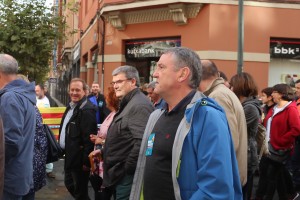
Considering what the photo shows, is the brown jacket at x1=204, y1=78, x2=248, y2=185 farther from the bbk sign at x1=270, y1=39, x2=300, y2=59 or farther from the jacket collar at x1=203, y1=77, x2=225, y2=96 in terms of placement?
the bbk sign at x1=270, y1=39, x2=300, y2=59

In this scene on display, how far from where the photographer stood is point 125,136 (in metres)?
4.55

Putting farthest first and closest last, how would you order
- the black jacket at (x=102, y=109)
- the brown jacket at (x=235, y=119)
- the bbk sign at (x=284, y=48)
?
the bbk sign at (x=284, y=48), the black jacket at (x=102, y=109), the brown jacket at (x=235, y=119)

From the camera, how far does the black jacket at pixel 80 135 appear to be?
6.11m

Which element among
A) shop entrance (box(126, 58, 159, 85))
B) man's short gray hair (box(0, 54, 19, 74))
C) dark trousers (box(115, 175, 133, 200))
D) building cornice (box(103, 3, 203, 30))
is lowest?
dark trousers (box(115, 175, 133, 200))

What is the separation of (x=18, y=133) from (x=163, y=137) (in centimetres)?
170

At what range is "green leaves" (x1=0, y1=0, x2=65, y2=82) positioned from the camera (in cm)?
1595

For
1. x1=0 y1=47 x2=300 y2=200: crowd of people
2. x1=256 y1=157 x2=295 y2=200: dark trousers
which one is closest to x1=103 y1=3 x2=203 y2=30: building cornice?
x1=0 y1=47 x2=300 y2=200: crowd of people

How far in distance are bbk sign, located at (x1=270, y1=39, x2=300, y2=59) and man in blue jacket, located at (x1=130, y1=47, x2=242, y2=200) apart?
36.7 ft

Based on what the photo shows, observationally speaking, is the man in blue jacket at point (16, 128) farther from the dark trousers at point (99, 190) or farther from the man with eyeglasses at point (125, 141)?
the dark trousers at point (99, 190)

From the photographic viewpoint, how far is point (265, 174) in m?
7.65

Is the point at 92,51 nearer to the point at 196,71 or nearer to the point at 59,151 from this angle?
the point at 59,151

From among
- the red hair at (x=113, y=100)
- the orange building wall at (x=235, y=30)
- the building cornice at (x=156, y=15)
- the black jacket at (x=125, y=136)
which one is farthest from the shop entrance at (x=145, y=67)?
the black jacket at (x=125, y=136)

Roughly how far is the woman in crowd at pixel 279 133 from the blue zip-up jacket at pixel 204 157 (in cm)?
489

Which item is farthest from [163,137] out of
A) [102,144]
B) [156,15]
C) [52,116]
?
[156,15]
